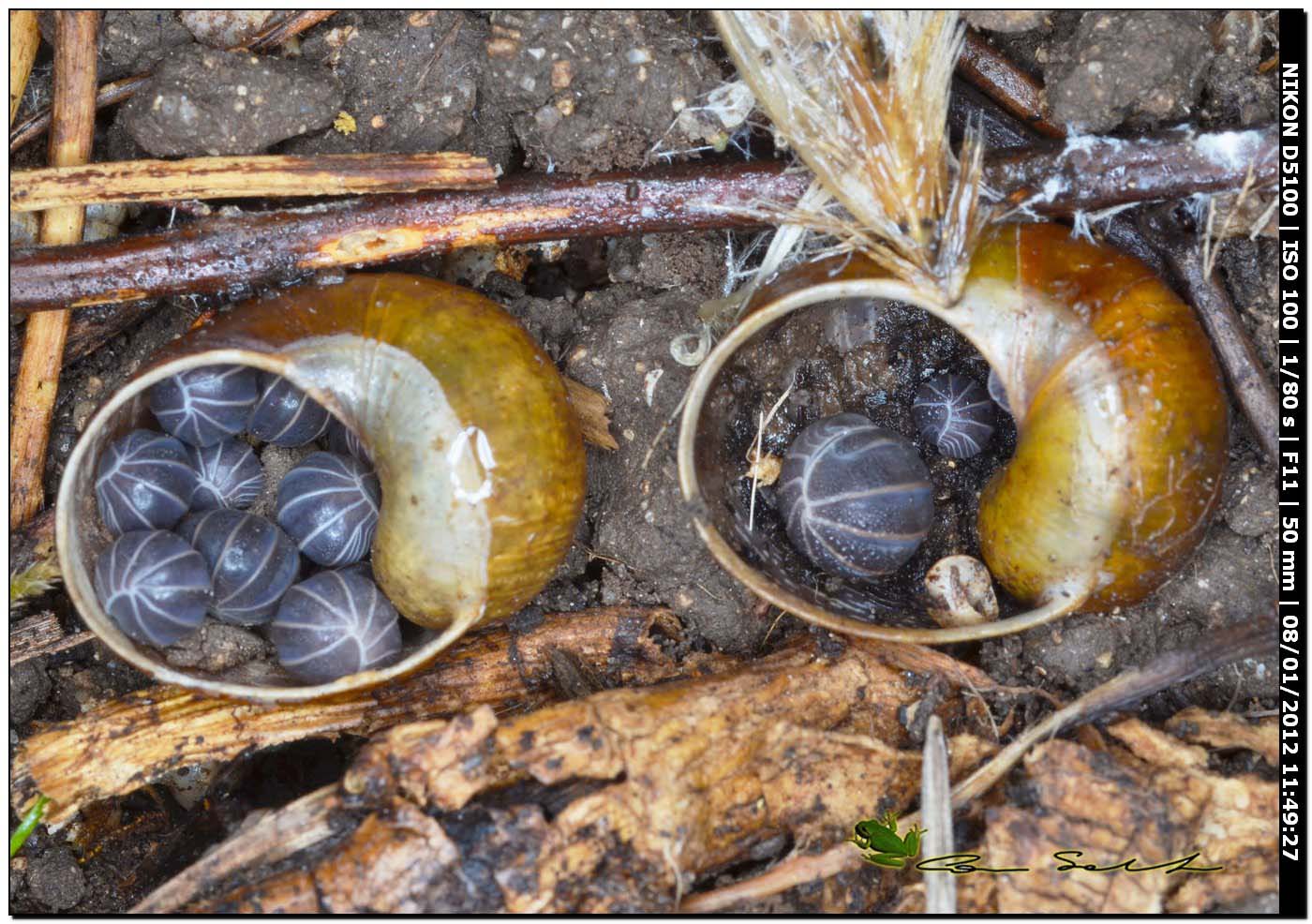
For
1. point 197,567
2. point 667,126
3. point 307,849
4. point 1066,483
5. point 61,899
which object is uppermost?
point 667,126

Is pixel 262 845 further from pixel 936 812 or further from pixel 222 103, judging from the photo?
pixel 222 103

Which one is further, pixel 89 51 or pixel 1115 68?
pixel 89 51

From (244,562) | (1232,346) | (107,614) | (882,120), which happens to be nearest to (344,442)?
(244,562)

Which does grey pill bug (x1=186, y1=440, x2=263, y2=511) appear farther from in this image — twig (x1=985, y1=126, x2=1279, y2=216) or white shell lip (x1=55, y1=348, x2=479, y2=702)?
twig (x1=985, y1=126, x2=1279, y2=216)

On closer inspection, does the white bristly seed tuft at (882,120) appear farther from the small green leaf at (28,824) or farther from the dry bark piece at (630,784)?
the small green leaf at (28,824)

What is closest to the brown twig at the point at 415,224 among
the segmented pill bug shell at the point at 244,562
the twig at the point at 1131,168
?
the twig at the point at 1131,168

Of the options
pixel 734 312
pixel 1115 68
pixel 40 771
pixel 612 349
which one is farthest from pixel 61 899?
pixel 1115 68

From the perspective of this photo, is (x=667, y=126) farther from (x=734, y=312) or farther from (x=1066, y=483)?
(x=1066, y=483)
